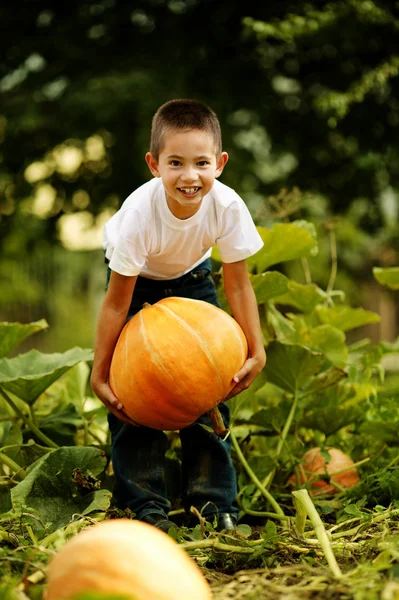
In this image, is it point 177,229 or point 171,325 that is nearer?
point 171,325

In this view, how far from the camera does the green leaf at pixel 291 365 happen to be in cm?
262

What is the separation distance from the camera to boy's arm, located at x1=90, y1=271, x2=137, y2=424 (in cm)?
224

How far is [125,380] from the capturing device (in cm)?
215

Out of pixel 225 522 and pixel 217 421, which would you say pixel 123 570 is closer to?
pixel 217 421

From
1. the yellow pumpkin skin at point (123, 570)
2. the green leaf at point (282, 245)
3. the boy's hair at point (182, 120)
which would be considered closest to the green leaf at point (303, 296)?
the green leaf at point (282, 245)

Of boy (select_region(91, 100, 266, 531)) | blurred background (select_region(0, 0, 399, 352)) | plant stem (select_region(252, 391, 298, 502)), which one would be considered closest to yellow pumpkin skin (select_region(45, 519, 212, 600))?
boy (select_region(91, 100, 266, 531))

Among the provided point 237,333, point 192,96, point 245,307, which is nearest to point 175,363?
point 237,333

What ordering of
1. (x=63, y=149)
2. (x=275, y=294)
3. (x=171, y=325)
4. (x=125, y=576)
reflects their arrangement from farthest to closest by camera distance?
1. (x=63, y=149)
2. (x=275, y=294)
3. (x=171, y=325)
4. (x=125, y=576)

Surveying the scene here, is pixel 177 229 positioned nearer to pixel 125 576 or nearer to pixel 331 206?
pixel 125 576

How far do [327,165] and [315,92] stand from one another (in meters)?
0.49

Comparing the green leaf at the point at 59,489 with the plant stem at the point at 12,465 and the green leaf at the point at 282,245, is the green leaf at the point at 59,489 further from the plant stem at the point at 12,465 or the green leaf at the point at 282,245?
the green leaf at the point at 282,245

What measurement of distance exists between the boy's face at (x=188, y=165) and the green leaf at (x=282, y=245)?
25.7 inches

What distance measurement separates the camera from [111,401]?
7.34 feet

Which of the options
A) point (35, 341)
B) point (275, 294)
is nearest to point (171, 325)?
point (275, 294)
